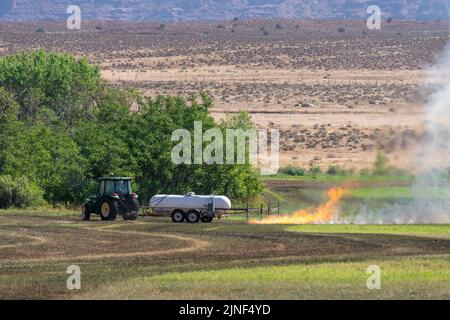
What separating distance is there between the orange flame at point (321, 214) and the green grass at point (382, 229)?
5781 millimetres

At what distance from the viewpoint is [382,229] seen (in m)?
60.9

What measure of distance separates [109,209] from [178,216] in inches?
144

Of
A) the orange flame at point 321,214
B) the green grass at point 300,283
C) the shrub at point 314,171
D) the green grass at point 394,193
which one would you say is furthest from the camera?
the shrub at point 314,171

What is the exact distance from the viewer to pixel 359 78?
18838 cm

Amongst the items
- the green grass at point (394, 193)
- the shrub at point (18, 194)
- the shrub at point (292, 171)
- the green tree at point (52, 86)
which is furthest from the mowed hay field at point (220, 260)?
the shrub at point (292, 171)

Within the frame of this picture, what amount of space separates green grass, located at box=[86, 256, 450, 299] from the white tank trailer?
26060 millimetres

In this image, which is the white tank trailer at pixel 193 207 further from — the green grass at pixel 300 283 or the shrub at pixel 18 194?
the green grass at pixel 300 283

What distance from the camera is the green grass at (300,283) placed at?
3484 centimetres

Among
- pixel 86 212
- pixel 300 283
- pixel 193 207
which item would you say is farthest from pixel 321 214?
pixel 300 283

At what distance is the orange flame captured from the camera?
69562 mm

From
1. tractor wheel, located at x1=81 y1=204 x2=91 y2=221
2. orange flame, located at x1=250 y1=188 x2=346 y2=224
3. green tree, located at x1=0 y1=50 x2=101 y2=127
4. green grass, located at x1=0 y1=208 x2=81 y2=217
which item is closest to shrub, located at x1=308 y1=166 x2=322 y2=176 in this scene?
green tree, located at x1=0 y1=50 x2=101 y2=127

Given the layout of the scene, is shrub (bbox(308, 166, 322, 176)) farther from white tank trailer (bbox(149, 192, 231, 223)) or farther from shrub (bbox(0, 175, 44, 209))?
white tank trailer (bbox(149, 192, 231, 223))

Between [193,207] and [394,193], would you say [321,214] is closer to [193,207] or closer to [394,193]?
[394,193]

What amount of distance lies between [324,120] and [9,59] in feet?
152
